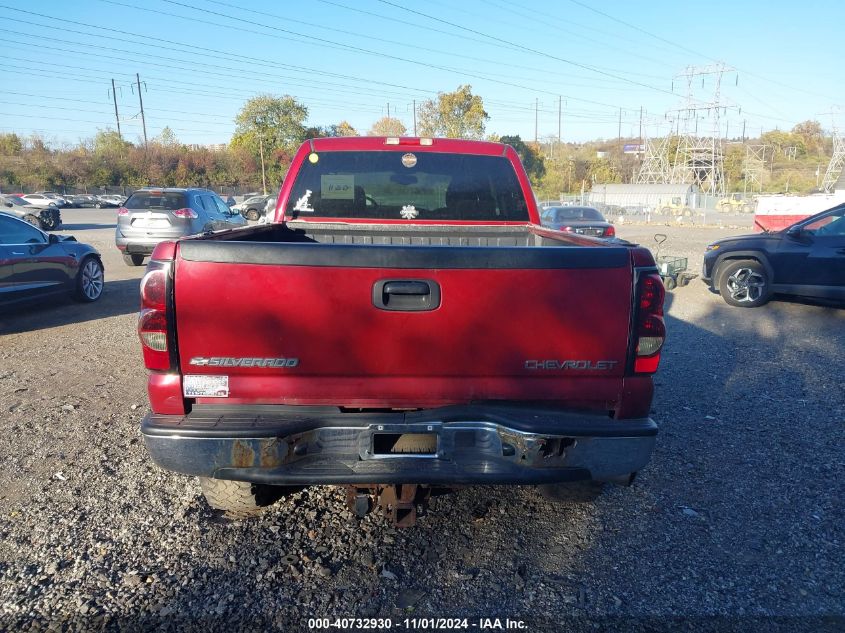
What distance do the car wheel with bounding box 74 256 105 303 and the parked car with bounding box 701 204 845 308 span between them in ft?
32.4

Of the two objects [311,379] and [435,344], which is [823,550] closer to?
[435,344]

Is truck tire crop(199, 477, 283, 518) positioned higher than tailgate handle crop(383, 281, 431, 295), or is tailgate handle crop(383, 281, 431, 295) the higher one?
tailgate handle crop(383, 281, 431, 295)

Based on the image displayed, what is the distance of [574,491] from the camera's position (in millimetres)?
3338

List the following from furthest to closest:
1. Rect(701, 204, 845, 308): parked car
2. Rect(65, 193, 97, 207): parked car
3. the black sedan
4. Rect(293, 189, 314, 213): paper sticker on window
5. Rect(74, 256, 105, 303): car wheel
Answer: Rect(65, 193, 97, 207): parked car, Rect(74, 256, 105, 303): car wheel, Rect(701, 204, 845, 308): parked car, the black sedan, Rect(293, 189, 314, 213): paper sticker on window

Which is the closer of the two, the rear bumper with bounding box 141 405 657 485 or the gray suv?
the rear bumper with bounding box 141 405 657 485

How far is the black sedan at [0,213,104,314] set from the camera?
7.70 metres

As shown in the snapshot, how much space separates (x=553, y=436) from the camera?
102 inches

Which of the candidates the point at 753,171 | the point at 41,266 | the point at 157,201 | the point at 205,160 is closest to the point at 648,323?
the point at 41,266

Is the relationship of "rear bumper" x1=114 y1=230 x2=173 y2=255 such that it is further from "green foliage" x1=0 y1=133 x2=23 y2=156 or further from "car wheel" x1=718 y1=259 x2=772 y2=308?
"green foliage" x1=0 y1=133 x2=23 y2=156

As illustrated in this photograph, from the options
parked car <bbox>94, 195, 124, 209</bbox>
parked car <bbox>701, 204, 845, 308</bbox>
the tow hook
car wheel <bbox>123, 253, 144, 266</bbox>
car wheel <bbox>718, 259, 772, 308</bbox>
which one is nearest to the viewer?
the tow hook

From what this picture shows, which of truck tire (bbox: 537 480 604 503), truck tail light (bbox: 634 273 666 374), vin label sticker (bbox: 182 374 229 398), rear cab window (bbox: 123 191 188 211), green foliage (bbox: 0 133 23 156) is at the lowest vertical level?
truck tire (bbox: 537 480 604 503)

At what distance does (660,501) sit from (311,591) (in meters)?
2.09

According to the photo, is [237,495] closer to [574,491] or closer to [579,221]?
[574,491]

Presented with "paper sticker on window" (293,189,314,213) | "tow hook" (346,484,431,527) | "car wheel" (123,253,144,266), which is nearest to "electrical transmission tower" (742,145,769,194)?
"car wheel" (123,253,144,266)
